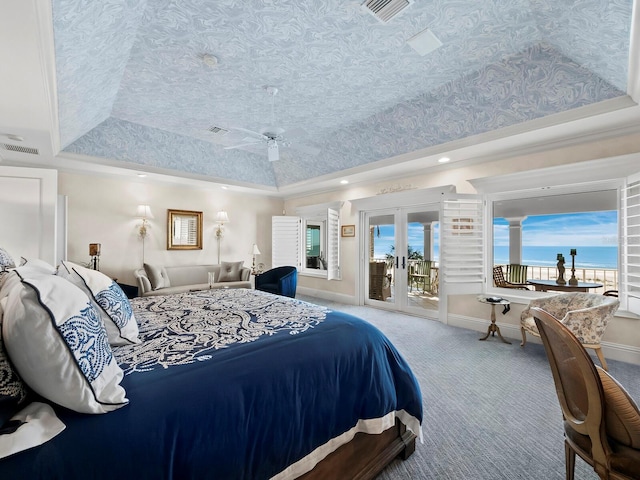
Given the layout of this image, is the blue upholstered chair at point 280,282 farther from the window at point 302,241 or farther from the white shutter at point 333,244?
the window at point 302,241

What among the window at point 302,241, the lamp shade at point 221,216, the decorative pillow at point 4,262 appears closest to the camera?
the decorative pillow at point 4,262

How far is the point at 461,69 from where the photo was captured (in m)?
3.10

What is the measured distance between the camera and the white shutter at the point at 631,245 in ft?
10.0

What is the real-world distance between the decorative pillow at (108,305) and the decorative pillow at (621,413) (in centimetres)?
198

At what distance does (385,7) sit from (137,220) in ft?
17.5

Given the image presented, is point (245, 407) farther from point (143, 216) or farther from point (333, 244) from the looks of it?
point (143, 216)

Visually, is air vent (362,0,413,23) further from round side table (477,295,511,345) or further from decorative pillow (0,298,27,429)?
round side table (477,295,511,345)

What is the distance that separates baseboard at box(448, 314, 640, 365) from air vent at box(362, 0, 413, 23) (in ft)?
12.6

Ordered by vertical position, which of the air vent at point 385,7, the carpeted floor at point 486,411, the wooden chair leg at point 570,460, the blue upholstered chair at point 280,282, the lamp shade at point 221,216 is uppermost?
the air vent at point 385,7

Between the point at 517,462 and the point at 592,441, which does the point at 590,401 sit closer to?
the point at 592,441

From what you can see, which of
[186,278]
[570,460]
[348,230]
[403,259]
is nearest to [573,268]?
[403,259]

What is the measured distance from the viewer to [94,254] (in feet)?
15.8

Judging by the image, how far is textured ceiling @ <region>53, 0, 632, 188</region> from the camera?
2293 mm

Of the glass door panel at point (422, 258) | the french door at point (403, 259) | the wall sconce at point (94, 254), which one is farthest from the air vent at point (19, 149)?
the glass door panel at point (422, 258)
